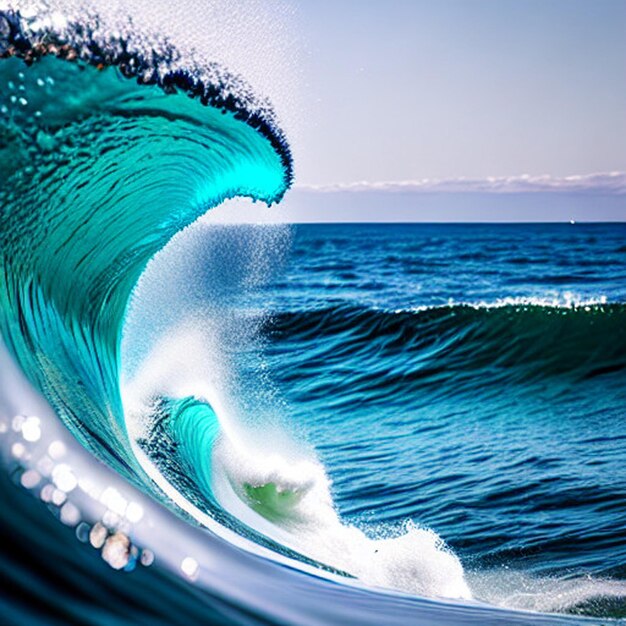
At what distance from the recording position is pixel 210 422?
6.77m

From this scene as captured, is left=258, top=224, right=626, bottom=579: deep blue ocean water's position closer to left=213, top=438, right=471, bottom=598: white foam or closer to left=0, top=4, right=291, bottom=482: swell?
left=213, top=438, right=471, bottom=598: white foam

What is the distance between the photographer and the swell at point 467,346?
11609 millimetres

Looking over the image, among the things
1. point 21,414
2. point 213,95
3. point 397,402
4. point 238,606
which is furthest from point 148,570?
point 397,402

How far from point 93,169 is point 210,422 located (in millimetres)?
3453

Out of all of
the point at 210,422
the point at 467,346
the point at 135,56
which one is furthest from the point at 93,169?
the point at 467,346

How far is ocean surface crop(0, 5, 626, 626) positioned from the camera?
153cm

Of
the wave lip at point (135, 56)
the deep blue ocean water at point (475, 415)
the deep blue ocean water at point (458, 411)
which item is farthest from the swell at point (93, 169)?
the deep blue ocean water at point (475, 415)

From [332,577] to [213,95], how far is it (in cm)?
274

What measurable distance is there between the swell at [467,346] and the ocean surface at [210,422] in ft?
0.24

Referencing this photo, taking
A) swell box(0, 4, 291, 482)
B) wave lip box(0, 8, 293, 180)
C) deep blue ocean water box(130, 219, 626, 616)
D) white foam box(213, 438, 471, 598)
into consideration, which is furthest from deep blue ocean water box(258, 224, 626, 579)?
wave lip box(0, 8, 293, 180)

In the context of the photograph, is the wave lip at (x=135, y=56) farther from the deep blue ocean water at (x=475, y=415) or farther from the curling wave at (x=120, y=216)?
the deep blue ocean water at (x=475, y=415)

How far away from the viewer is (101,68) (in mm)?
3170

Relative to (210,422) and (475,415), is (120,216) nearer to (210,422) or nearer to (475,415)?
(210,422)

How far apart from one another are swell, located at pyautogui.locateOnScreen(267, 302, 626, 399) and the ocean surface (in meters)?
0.07
